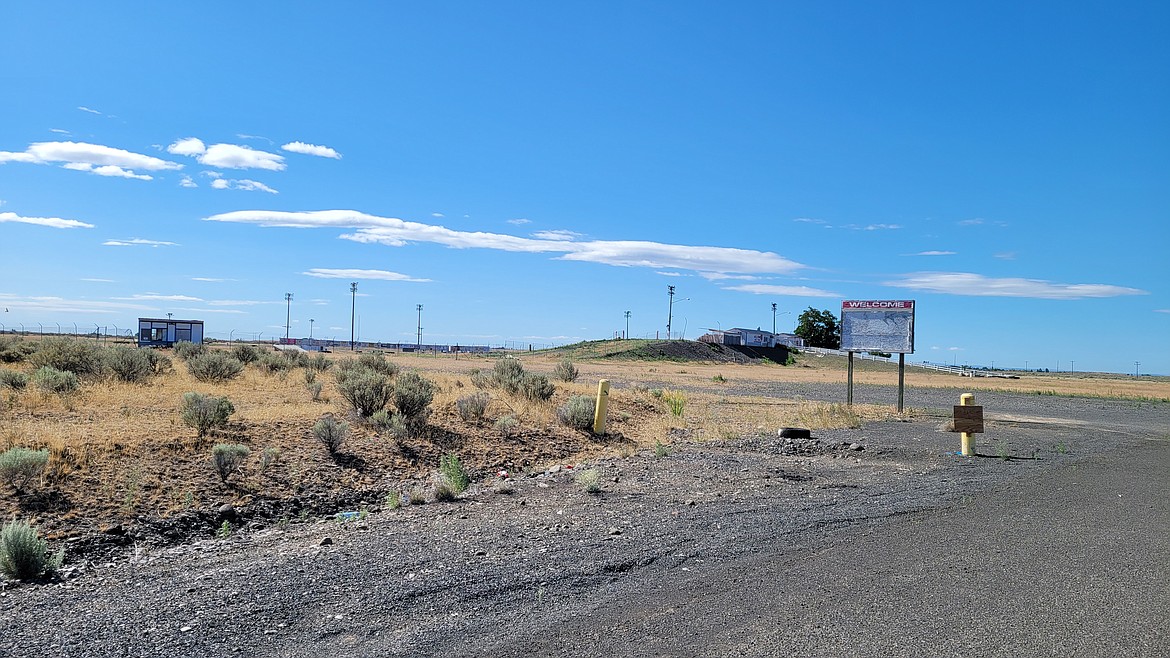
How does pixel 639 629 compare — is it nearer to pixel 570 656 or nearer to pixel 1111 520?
pixel 570 656

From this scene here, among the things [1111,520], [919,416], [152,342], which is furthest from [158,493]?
[152,342]

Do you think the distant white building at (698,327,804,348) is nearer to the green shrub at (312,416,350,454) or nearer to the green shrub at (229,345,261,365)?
the green shrub at (229,345,261,365)

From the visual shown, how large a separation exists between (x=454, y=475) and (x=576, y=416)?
20.6 ft

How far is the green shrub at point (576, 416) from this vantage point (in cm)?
1789

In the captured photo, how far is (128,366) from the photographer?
21.3 meters

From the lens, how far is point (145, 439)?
37.8 feet

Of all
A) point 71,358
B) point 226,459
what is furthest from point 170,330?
point 226,459

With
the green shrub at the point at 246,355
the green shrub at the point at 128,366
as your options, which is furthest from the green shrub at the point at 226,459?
the green shrub at the point at 246,355

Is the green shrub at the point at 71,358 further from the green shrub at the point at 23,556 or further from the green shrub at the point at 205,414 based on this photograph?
the green shrub at the point at 23,556

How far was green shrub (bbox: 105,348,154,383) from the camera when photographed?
2098 centimetres

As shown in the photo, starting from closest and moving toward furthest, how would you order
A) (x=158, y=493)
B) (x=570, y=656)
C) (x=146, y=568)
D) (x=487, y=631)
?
(x=570, y=656)
(x=487, y=631)
(x=146, y=568)
(x=158, y=493)

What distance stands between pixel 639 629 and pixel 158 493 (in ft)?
22.9

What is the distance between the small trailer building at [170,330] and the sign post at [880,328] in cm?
5233

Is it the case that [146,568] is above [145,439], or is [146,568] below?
below
